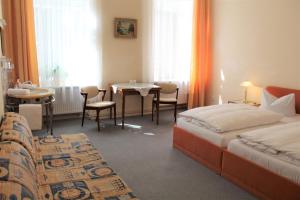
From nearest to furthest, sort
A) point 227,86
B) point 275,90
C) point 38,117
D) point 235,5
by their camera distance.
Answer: point 38,117 < point 275,90 < point 235,5 < point 227,86

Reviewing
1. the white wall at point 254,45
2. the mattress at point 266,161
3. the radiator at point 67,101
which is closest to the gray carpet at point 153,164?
the radiator at point 67,101

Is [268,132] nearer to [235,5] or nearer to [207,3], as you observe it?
[235,5]

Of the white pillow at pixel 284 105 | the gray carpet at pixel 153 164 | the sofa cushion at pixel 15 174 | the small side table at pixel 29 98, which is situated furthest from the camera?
the white pillow at pixel 284 105

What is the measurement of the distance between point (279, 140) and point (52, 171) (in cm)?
198

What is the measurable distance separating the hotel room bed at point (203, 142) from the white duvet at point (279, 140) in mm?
264

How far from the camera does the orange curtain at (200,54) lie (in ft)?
19.0

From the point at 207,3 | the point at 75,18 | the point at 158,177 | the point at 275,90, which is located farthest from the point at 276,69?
the point at 75,18

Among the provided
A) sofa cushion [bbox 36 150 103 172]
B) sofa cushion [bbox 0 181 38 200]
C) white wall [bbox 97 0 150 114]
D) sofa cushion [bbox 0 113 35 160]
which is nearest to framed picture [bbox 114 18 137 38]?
white wall [bbox 97 0 150 114]

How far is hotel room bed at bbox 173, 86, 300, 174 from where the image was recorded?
9.88 ft

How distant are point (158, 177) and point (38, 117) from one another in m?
1.71

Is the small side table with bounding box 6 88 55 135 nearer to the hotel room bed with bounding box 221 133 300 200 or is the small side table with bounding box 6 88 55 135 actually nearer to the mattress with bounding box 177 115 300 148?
the mattress with bounding box 177 115 300 148

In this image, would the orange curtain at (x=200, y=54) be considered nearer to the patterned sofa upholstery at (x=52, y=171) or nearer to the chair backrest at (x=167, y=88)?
the chair backrest at (x=167, y=88)

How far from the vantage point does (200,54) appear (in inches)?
233

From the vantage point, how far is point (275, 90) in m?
4.45
